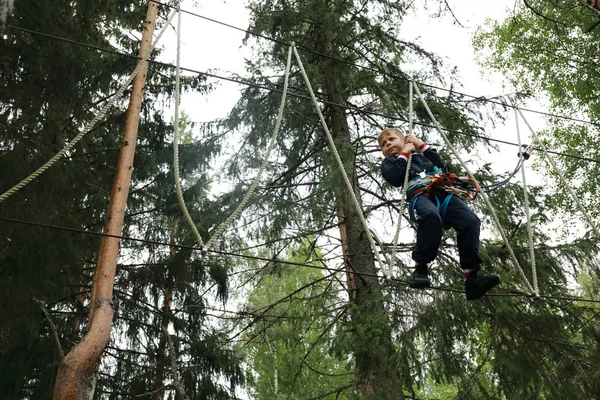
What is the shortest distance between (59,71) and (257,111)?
2.53 m

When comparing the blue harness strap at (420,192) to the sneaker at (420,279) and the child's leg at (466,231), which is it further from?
the sneaker at (420,279)

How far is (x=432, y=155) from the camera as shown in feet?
13.0

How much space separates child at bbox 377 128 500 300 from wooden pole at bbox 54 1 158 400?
2.96 m

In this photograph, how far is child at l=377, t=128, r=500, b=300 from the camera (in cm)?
356

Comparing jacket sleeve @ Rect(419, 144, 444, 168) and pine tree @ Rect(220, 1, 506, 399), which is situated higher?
pine tree @ Rect(220, 1, 506, 399)

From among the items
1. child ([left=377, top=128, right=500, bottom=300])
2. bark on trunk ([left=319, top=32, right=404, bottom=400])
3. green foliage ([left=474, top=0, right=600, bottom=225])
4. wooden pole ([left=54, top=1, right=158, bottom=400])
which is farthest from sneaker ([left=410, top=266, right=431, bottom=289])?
green foliage ([left=474, top=0, right=600, bottom=225])

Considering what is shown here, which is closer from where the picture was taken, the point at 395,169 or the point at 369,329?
the point at 395,169

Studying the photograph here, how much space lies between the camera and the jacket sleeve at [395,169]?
12.4 ft

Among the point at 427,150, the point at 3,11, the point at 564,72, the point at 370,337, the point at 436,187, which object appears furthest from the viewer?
the point at 564,72

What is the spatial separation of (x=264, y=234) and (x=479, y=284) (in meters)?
4.00

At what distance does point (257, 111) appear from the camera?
7.55 metres

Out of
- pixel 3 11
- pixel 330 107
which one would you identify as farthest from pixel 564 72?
pixel 3 11

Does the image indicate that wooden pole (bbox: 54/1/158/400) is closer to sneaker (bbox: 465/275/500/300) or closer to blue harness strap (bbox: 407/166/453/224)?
blue harness strap (bbox: 407/166/453/224)

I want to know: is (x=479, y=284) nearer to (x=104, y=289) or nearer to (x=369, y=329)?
(x=369, y=329)
